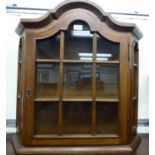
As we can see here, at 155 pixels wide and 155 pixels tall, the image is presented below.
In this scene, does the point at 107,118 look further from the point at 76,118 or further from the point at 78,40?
the point at 78,40

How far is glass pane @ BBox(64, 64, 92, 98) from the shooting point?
0.89 meters

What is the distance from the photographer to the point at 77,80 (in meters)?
0.91

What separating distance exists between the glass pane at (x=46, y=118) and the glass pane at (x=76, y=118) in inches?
1.5

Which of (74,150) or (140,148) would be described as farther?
(140,148)

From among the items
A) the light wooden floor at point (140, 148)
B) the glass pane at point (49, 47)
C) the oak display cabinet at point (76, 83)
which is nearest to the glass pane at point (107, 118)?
the oak display cabinet at point (76, 83)

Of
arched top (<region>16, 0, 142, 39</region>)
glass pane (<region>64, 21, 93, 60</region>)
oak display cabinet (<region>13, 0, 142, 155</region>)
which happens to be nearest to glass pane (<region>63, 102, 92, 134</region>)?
oak display cabinet (<region>13, 0, 142, 155</region>)

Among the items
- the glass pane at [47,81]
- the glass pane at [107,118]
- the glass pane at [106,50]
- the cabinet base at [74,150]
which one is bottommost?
the cabinet base at [74,150]

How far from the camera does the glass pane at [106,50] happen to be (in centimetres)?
89

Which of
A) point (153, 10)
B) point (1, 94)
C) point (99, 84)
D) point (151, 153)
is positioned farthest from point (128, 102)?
point (1, 94)

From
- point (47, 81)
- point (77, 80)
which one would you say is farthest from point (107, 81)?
point (47, 81)

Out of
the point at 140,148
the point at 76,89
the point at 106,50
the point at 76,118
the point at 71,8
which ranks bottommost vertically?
the point at 140,148

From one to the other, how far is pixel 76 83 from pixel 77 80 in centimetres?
1

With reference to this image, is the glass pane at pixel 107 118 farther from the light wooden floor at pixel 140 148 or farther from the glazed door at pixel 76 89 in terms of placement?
the light wooden floor at pixel 140 148

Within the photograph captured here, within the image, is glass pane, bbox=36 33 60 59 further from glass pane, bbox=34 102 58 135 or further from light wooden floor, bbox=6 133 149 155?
light wooden floor, bbox=6 133 149 155
